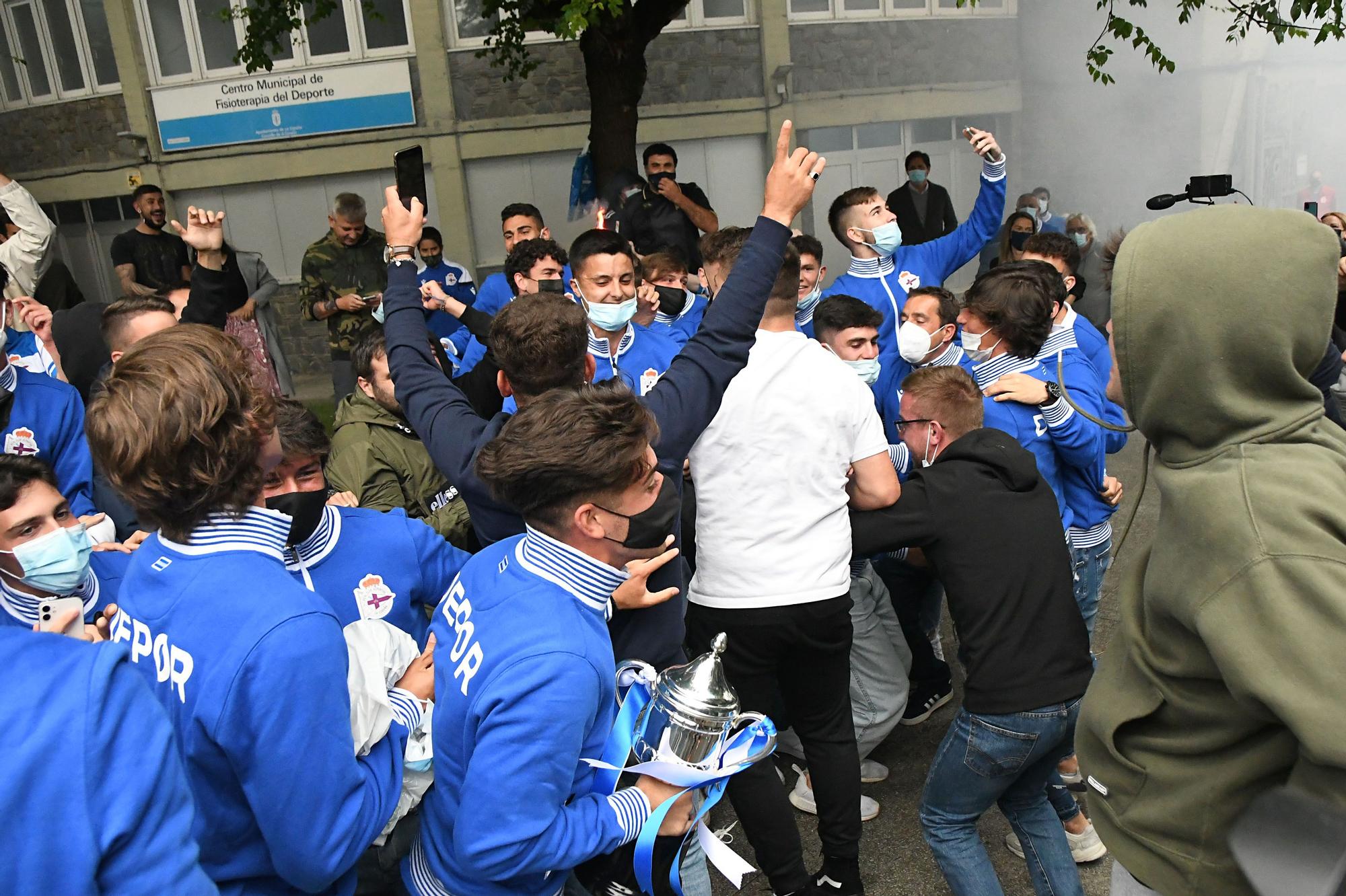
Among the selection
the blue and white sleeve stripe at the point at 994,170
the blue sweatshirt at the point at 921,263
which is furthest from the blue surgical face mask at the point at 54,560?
the blue and white sleeve stripe at the point at 994,170

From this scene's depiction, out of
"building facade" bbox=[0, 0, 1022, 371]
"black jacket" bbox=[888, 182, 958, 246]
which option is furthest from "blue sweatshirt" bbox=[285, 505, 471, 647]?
"building facade" bbox=[0, 0, 1022, 371]

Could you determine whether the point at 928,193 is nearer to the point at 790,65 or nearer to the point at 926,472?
the point at 790,65

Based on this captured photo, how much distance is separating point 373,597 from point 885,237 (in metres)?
3.24

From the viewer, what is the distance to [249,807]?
4.99ft

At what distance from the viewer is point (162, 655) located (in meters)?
1.48

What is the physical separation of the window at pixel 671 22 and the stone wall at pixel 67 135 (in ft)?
15.9

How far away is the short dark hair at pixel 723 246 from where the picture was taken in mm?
3344

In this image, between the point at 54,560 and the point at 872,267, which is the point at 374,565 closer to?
the point at 54,560

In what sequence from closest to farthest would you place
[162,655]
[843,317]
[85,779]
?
1. [85,779]
2. [162,655]
3. [843,317]

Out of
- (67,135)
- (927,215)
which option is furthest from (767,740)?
(67,135)

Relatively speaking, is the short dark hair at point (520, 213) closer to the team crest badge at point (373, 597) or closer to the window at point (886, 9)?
the team crest badge at point (373, 597)

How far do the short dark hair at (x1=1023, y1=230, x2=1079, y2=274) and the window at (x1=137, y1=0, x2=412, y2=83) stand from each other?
10917 millimetres

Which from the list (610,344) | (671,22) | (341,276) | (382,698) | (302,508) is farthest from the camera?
(671,22)

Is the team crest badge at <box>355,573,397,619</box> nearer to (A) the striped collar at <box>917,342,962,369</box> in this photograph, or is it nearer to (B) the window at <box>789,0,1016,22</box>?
(A) the striped collar at <box>917,342,962,369</box>
